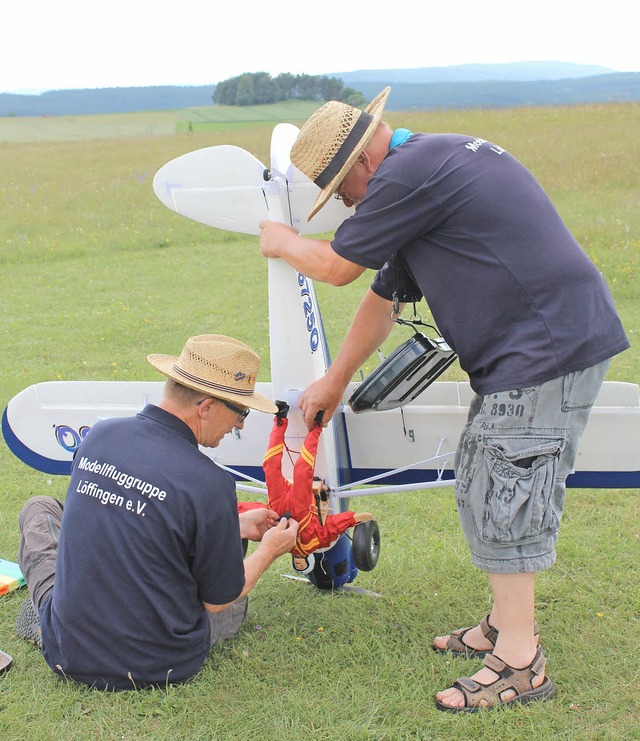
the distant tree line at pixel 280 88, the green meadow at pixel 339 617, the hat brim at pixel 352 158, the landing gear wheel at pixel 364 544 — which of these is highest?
the distant tree line at pixel 280 88

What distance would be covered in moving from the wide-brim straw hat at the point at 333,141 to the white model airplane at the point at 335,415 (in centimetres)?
52

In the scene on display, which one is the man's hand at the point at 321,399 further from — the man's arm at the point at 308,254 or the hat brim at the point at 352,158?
the hat brim at the point at 352,158

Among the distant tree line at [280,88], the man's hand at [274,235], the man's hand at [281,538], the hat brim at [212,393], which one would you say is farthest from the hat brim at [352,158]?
the distant tree line at [280,88]

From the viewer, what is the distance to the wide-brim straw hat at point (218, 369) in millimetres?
2566

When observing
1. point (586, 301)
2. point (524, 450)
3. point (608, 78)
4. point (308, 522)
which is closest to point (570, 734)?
point (524, 450)

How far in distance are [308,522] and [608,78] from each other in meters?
79.1

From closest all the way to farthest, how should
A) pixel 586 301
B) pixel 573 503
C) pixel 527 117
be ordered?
pixel 586 301 < pixel 573 503 < pixel 527 117

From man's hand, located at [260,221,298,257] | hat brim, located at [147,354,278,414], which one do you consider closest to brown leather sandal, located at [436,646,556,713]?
hat brim, located at [147,354,278,414]

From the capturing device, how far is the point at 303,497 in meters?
3.02

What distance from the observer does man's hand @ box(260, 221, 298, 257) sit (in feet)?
9.39

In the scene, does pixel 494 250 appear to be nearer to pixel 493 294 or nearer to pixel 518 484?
pixel 493 294

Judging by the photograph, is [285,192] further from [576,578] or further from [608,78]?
[608,78]

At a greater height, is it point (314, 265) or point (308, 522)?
point (314, 265)

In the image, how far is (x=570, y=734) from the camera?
2605 millimetres
